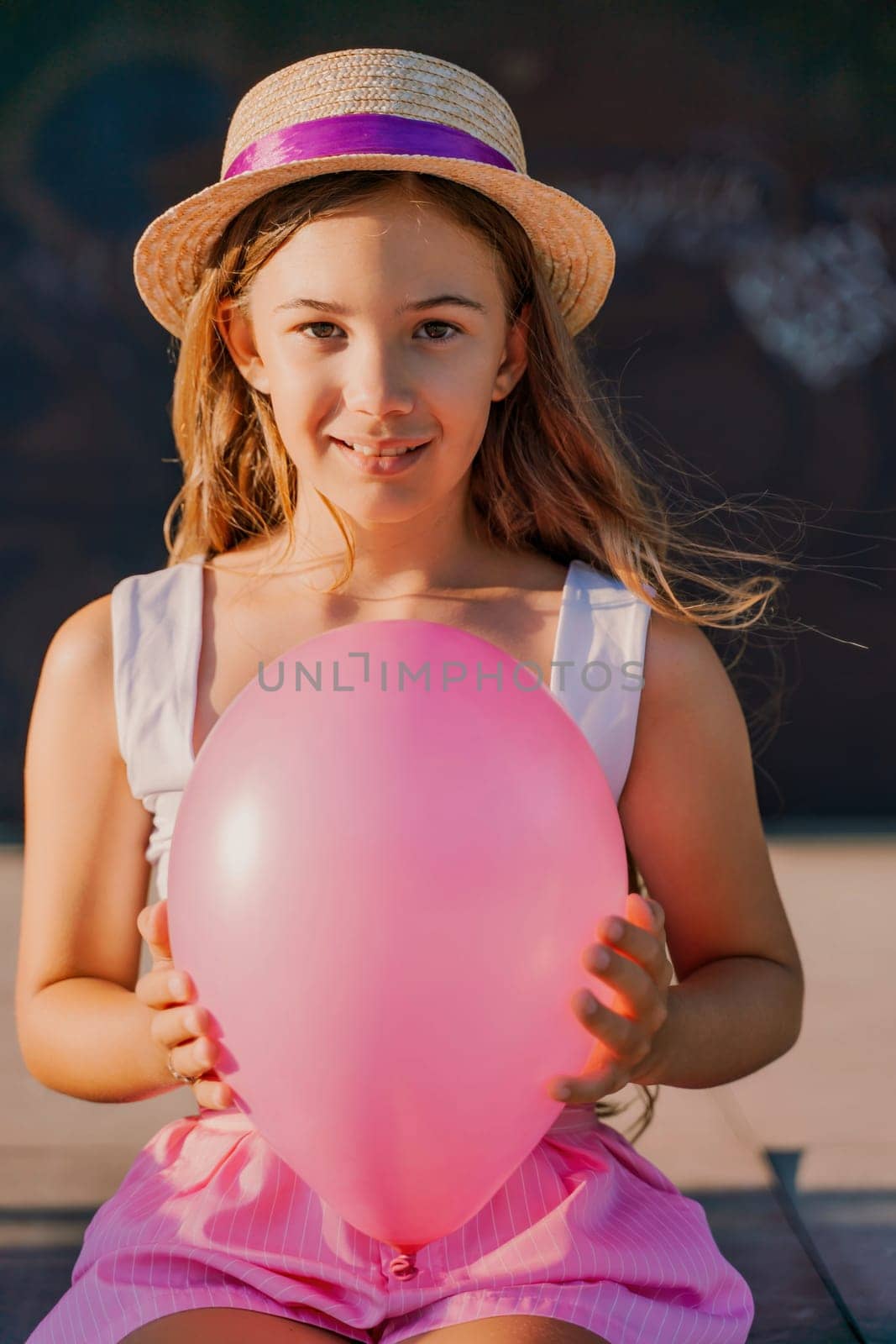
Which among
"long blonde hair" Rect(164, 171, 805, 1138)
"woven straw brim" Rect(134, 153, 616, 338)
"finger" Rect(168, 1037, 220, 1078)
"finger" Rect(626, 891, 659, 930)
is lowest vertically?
"finger" Rect(168, 1037, 220, 1078)

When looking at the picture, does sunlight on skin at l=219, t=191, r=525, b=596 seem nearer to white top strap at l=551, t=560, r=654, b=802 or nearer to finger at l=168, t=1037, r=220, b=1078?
white top strap at l=551, t=560, r=654, b=802

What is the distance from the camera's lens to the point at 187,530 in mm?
2271

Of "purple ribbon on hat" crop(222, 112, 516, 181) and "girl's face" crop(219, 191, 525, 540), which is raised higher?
"purple ribbon on hat" crop(222, 112, 516, 181)

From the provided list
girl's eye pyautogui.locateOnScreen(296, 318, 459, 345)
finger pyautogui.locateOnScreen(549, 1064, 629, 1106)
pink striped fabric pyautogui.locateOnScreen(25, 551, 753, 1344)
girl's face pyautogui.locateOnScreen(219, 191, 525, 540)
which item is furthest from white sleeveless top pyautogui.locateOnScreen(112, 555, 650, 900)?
finger pyautogui.locateOnScreen(549, 1064, 629, 1106)

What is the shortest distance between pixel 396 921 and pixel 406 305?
2.53ft

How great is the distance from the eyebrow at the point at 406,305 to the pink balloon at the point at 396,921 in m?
0.48

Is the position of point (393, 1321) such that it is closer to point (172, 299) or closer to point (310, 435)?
point (310, 435)

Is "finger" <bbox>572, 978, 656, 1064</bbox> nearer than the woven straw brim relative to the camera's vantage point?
Yes

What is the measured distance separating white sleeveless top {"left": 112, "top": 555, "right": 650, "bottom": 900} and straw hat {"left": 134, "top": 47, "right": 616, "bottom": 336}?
466 millimetres

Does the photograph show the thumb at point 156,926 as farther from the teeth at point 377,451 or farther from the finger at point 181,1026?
the teeth at point 377,451

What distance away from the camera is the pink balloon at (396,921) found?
4.31 ft

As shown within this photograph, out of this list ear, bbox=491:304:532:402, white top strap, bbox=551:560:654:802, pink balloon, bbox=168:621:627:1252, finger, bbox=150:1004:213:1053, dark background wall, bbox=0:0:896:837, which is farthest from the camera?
dark background wall, bbox=0:0:896:837

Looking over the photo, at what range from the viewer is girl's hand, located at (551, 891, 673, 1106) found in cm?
141

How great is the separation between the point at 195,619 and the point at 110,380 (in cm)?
279
